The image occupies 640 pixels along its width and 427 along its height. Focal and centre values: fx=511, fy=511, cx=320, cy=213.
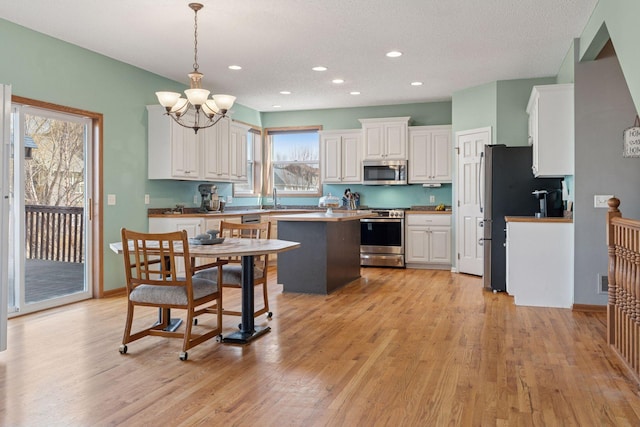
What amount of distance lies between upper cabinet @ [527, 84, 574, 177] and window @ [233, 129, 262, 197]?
4973 mm

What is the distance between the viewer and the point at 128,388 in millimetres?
2779

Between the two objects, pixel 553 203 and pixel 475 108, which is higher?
pixel 475 108

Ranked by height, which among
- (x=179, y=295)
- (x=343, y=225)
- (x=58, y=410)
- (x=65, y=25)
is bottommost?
(x=58, y=410)

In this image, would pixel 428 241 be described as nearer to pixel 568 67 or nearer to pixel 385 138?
pixel 385 138

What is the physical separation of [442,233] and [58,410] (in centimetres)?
598

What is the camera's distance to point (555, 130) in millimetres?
4926

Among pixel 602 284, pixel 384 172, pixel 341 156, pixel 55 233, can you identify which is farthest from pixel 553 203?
pixel 55 233

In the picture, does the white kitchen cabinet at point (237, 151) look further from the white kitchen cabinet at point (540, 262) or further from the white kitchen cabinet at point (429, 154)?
the white kitchen cabinet at point (540, 262)

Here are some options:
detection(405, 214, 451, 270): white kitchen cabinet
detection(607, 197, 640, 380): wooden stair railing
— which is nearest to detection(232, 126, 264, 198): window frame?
detection(405, 214, 451, 270): white kitchen cabinet

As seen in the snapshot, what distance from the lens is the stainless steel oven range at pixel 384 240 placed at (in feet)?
25.3

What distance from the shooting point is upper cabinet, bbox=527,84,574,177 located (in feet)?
16.0

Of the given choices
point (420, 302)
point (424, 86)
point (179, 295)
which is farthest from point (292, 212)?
point (179, 295)

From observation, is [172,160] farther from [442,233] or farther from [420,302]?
[442,233]

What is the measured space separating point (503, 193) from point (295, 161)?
419cm
